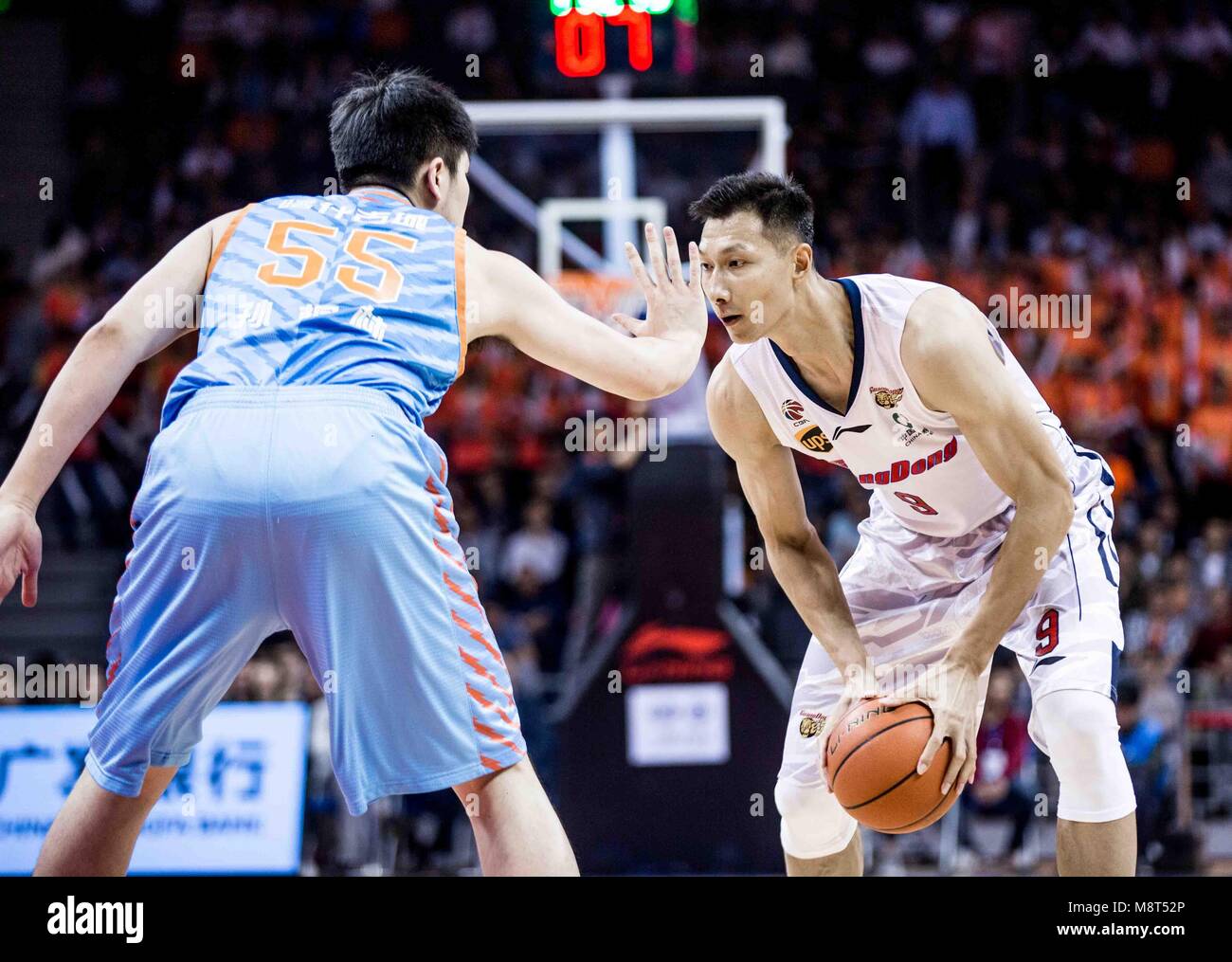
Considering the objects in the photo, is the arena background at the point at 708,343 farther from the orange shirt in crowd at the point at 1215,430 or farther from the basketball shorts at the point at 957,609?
the basketball shorts at the point at 957,609

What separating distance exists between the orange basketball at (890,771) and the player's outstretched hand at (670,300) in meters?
1.05

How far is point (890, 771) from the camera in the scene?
334 centimetres

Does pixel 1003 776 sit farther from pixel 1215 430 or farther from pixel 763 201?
pixel 763 201

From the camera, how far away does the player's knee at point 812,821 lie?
390 cm

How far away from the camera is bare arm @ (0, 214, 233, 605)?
2.78 m

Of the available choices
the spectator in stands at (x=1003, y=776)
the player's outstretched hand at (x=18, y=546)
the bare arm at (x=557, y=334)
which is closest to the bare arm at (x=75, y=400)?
the player's outstretched hand at (x=18, y=546)

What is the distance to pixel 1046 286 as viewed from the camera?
11.1 m

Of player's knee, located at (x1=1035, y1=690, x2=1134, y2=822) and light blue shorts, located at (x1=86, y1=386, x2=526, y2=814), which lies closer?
light blue shorts, located at (x1=86, y1=386, x2=526, y2=814)

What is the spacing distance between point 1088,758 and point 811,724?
799 mm

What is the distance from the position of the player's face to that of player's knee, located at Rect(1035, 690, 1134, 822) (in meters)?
1.25

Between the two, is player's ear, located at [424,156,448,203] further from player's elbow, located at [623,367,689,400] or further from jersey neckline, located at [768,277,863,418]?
jersey neckline, located at [768,277,863,418]

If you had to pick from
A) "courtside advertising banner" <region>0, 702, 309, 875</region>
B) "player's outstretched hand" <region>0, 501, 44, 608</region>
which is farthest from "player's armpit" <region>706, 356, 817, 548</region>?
"courtside advertising banner" <region>0, 702, 309, 875</region>
